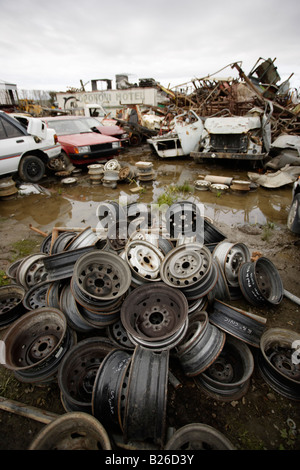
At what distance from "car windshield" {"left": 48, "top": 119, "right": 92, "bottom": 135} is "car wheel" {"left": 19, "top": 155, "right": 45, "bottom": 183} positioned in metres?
2.42

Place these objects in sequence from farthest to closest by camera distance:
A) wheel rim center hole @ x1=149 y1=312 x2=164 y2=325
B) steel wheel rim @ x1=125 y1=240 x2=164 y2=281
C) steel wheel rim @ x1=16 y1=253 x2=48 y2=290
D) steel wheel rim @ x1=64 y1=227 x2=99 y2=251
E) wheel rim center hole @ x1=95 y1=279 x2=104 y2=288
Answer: steel wheel rim @ x1=16 y1=253 x2=48 y2=290
steel wheel rim @ x1=64 y1=227 x2=99 y2=251
steel wheel rim @ x1=125 y1=240 x2=164 y2=281
wheel rim center hole @ x1=95 y1=279 x2=104 y2=288
wheel rim center hole @ x1=149 y1=312 x2=164 y2=325

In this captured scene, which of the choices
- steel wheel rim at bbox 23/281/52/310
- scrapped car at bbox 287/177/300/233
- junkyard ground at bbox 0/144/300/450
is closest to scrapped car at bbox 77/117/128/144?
scrapped car at bbox 287/177/300/233

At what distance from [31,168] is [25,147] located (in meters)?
0.67

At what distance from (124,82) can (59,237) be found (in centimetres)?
2926

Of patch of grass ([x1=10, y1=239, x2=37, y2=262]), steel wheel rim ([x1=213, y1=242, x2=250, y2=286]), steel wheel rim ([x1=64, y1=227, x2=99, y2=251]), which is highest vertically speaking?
steel wheel rim ([x1=64, y1=227, x2=99, y2=251])

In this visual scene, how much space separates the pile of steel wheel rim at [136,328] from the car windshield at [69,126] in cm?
752

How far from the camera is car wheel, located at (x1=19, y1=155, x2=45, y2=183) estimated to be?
276 inches

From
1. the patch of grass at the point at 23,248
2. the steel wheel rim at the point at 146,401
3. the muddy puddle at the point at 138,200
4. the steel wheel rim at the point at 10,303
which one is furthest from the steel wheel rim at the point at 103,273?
the muddy puddle at the point at 138,200

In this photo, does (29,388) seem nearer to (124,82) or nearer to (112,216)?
(112,216)

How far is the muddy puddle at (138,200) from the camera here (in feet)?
19.0

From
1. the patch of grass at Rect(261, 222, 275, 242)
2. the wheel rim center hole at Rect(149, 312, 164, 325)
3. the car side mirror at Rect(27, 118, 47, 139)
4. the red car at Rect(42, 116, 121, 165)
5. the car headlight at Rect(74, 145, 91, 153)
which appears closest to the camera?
the wheel rim center hole at Rect(149, 312, 164, 325)

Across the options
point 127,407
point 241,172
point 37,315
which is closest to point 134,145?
point 241,172

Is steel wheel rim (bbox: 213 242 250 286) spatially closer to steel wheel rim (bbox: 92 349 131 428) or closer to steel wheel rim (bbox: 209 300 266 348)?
steel wheel rim (bbox: 209 300 266 348)

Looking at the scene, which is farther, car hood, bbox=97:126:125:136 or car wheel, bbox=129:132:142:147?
car wheel, bbox=129:132:142:147
